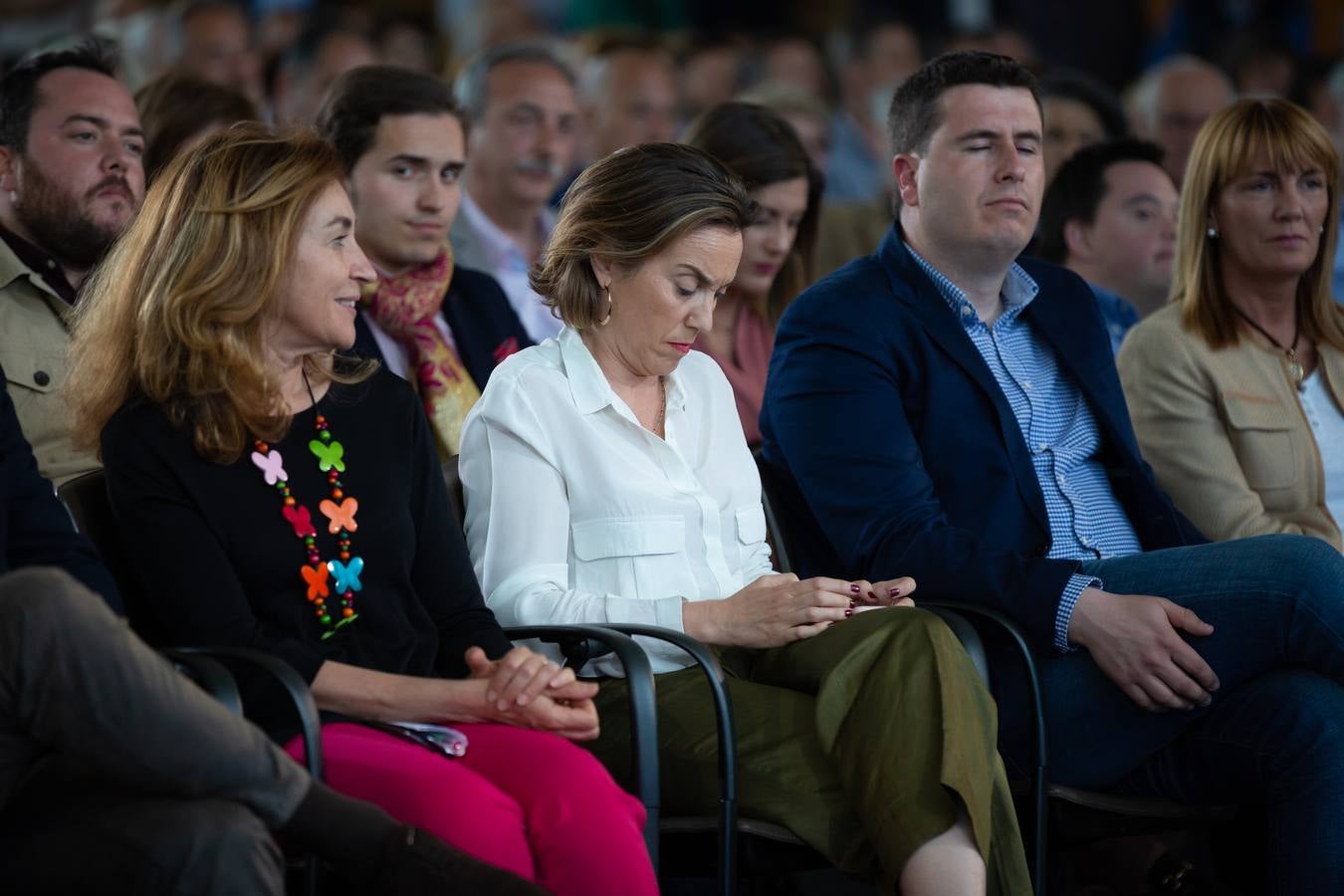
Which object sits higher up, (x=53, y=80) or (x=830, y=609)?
(x=53, y=80)

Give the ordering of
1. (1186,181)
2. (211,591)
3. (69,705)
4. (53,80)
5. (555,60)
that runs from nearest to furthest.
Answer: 1. (69,705)
2. (211,591)
3. (53,80)
4. (1186,181)
5. (555,60)

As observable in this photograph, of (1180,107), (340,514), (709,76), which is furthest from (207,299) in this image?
(709,76)

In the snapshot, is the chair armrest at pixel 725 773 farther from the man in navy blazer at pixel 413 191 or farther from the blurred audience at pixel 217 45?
the blurred audience at pixel 217 45

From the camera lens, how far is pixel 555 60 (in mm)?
5324

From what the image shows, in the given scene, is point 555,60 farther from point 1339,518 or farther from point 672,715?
point 672,715

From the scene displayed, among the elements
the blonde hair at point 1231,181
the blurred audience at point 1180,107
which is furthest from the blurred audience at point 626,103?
the blonde hair at point 1231,181

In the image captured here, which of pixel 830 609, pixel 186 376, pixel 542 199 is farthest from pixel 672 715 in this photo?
pixel 542 199

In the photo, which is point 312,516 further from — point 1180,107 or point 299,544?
point 1180,107

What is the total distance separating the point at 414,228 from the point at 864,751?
6.10 feet

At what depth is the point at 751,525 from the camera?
299 centimetres

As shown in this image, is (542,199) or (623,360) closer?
(623,360)

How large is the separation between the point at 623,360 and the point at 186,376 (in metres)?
0.73

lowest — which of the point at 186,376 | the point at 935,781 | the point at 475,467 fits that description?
the point at 935,781

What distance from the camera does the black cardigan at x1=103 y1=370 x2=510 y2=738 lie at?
8.05 feet
